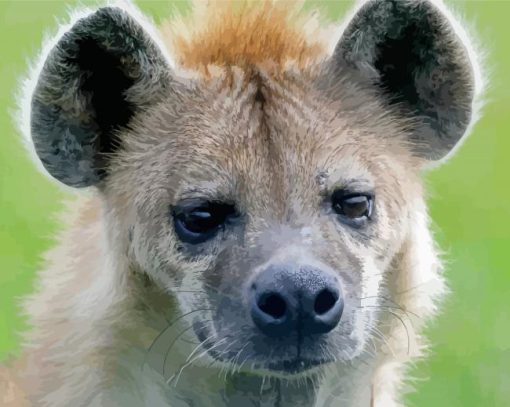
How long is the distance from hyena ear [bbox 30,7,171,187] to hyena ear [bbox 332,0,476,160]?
0.48m

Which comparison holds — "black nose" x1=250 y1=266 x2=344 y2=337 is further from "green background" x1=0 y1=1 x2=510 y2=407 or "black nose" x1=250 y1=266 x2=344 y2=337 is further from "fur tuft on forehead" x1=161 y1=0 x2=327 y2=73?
"green background" x1=0 y1=1 x2=510 y2=407

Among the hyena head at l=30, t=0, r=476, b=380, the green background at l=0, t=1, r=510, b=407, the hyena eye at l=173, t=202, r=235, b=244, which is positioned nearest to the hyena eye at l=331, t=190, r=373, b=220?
the hyena head at l=30, t=0, r=476, b=380

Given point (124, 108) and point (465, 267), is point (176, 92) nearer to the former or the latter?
point (124, 108)

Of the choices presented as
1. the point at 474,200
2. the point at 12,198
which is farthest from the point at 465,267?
the point at 12,198

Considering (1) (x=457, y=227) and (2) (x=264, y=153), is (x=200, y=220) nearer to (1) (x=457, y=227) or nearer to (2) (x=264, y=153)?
(2) (x=264, y=153)

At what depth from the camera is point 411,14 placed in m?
3.32

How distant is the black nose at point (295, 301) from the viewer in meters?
2.94

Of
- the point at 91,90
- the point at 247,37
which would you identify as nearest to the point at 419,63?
the point at 247,37

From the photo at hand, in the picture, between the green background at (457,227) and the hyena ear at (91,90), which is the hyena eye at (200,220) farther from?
the green background at (457,227)

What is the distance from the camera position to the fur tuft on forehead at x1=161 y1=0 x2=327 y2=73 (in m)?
3.39

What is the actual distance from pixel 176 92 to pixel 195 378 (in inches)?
27.0

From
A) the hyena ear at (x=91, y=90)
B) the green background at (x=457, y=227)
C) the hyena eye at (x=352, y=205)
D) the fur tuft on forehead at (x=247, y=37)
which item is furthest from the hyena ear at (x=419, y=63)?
the green background at (x=457, y=227)

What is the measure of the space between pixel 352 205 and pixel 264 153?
0.78ft

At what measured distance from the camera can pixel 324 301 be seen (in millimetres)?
2971
